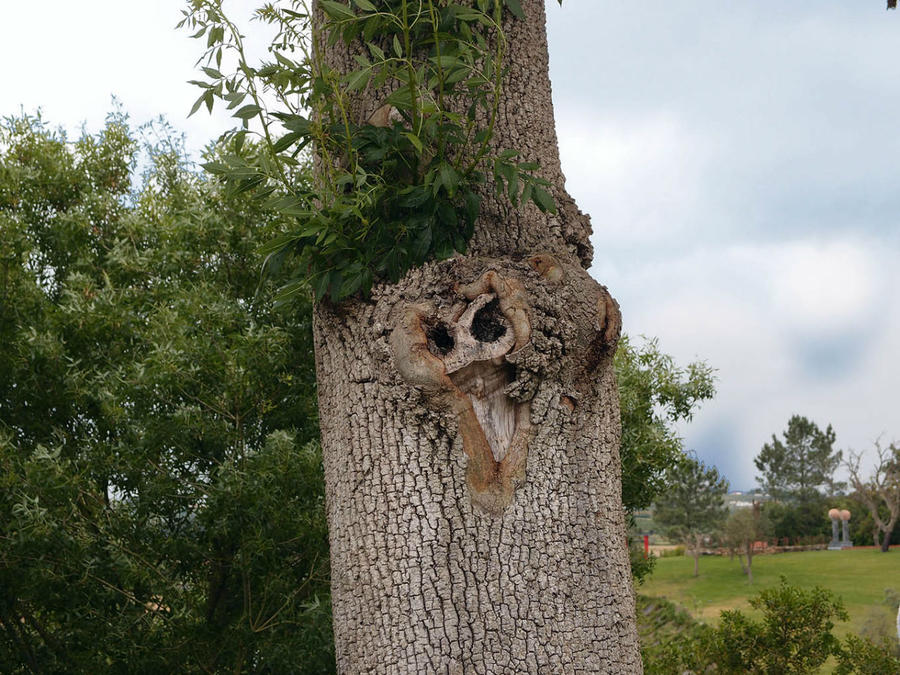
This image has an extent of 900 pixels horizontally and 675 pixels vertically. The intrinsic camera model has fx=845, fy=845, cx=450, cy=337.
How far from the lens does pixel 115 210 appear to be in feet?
27.0

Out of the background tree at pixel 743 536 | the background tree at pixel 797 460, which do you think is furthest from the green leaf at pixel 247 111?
the background tree at pixel 797 460

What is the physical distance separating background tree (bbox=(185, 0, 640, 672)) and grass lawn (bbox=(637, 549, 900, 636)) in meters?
13.5

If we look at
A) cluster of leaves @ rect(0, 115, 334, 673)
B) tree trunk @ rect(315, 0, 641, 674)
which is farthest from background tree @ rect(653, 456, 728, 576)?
tree trunk @ rect(315, 0, 641, 674)

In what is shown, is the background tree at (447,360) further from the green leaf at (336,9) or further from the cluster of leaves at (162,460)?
the cluster of leaves at (162,460)

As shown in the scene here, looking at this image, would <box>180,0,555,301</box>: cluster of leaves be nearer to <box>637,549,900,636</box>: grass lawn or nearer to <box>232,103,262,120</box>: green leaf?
<box>232,103,262,120</box>: green leaf

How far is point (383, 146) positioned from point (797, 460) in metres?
35.0

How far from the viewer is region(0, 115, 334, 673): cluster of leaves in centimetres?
600

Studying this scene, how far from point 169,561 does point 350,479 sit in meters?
4.95

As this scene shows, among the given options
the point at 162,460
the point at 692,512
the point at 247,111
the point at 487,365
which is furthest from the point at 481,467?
the point at 692,512

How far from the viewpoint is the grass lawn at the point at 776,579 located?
16031 millimetres

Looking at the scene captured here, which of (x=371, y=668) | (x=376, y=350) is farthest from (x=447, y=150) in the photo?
(x=371, y=668)

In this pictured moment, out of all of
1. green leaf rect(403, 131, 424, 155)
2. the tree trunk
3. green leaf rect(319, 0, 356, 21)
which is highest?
green leaf rect(319, 0, 356, 21)

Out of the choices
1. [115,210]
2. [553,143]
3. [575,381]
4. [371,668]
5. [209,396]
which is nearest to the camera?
[371,668]

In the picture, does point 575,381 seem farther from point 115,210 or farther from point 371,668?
point 115,210
